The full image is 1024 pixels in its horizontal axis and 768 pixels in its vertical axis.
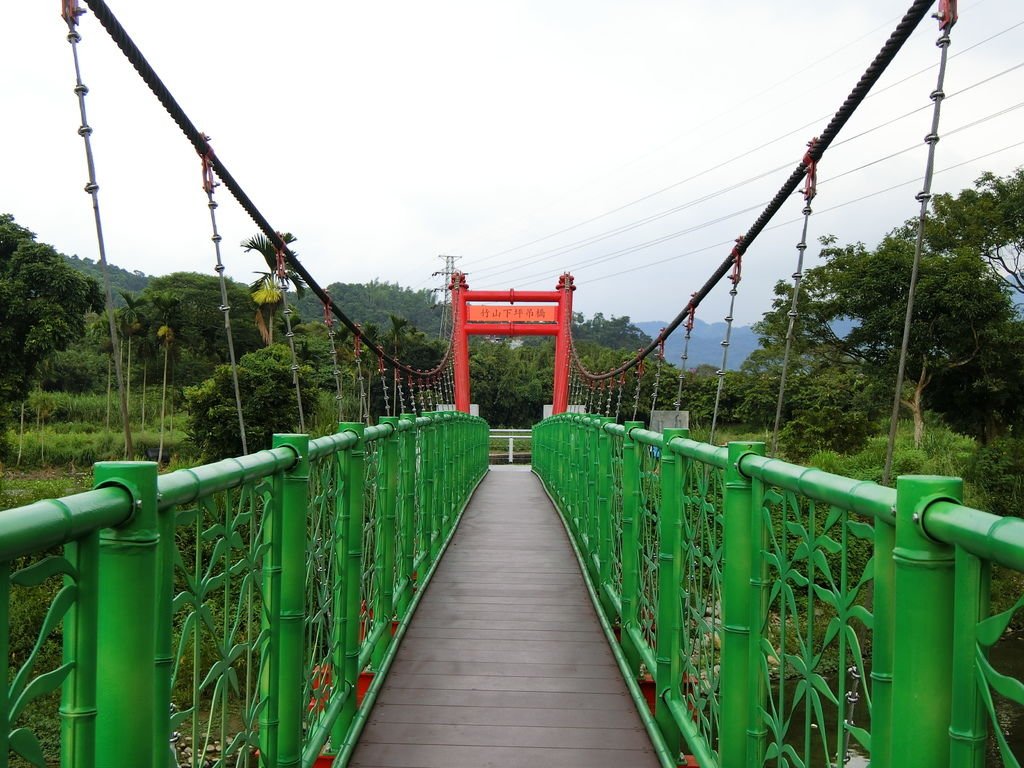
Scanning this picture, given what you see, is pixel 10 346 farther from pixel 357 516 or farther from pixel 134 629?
pixel 134 629

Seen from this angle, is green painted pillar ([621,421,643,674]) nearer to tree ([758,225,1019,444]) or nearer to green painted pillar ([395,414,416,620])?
green painted pillar ([395,414,416,620])

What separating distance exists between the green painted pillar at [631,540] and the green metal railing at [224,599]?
0.77 meters

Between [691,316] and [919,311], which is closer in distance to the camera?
[691,316]

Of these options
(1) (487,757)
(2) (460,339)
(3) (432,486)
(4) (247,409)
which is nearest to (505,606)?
(3) (432,486)

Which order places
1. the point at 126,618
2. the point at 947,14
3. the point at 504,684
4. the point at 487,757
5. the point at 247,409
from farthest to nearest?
the point at 247,409
the point at 504,684
the point at 947,14
the point at 487,757
the point at 126,618

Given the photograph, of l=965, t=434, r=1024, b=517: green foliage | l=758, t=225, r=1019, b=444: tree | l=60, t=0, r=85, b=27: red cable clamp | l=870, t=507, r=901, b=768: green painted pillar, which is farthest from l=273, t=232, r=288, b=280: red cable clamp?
l=758, t=225, r=1019, b=444: tree

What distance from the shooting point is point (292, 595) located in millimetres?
1584

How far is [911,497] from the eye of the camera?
843 millimetres

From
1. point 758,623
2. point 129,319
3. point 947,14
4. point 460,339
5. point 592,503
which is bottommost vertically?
point 592,503

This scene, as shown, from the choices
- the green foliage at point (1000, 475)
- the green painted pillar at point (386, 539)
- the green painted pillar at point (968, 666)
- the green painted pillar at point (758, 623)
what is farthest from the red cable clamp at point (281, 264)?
the green foliage at point (1000, 475)

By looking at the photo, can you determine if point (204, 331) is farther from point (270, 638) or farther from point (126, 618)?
point (126, 618)

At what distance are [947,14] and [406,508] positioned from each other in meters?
2.40

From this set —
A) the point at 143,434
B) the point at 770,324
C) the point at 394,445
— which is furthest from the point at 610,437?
the point at 143,434

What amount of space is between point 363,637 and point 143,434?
2369 centimetres
